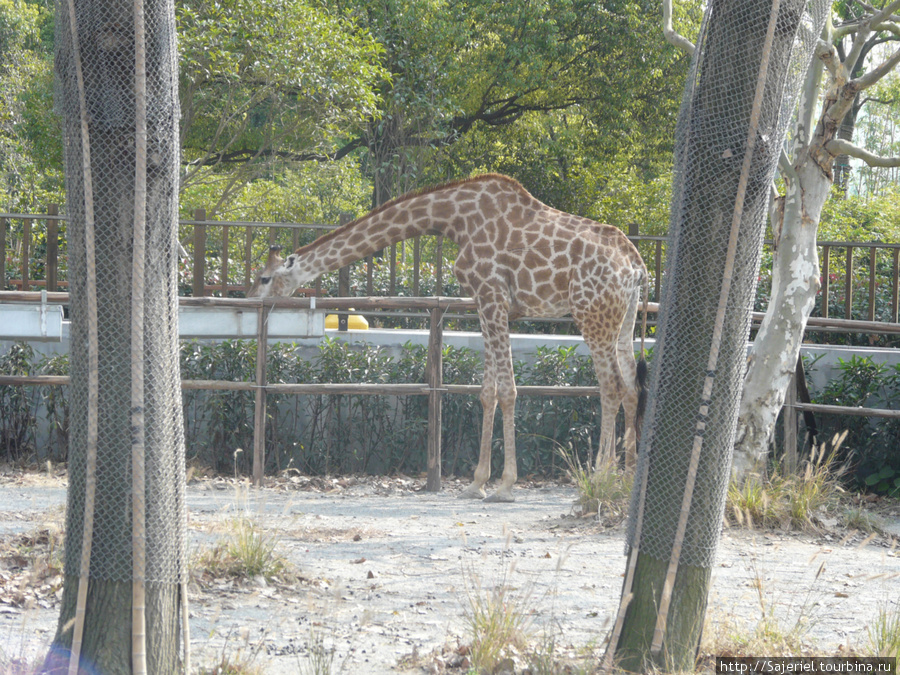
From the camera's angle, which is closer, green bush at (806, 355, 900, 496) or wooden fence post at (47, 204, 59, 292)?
green bush at (806, 355, 900, 496)

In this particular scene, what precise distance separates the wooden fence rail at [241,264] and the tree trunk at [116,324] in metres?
5.43

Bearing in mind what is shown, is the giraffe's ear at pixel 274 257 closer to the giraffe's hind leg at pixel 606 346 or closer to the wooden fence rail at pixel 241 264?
the wooden fence rail at pixel 241 264

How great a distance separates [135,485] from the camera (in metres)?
2.93

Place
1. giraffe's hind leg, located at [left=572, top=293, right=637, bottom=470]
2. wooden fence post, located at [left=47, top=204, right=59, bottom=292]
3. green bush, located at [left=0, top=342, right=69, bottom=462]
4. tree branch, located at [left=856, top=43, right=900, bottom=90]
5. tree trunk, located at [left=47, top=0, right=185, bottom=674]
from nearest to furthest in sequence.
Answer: tree trunk, located at [left=47, top=0, right=185, bottom=674], tree branch, located at [left=856, top=43, right=900, bottom=90], giraffe's hind leg, located at [left=572, top=293, right=637, bottom=470], green bush, located at [left=0, top=342, right=69, bottom=462], wooden fence post, located at [left=47, top=204, right=59, bottom=292]

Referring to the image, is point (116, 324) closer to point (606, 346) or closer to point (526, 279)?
point (526, 279)

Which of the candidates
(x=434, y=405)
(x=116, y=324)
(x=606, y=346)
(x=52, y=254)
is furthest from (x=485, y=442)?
(x=52, y=254)

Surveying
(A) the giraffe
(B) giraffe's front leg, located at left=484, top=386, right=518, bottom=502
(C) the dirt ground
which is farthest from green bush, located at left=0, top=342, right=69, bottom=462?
(B) giraffe's front leg, located at left=484, top=386, right=518, bottom=502

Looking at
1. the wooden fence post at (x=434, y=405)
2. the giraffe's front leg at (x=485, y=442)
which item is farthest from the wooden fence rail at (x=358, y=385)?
the giraffe's front leg at (x=485, y=442)

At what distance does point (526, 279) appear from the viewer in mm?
7156

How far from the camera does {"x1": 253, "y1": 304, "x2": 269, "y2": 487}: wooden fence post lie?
715 centimetres

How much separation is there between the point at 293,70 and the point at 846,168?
55.4 ft

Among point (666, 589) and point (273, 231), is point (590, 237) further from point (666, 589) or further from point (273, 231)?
point (666, 589)

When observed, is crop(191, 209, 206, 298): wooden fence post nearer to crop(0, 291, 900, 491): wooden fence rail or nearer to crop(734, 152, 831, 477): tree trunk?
crop(0, 291, 900, 491): wooden fence rail

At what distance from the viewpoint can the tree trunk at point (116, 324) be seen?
290 centimetres
